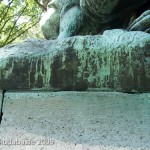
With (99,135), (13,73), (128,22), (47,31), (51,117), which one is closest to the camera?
(99,135)

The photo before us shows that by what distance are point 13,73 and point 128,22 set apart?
2.71ft

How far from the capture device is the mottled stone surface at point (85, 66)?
144 cm

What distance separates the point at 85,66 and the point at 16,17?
8.36 metres

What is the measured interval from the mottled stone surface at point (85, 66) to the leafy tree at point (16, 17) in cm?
745

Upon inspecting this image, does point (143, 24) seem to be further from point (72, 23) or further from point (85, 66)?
point (72, 23)

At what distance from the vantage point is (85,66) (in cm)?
147

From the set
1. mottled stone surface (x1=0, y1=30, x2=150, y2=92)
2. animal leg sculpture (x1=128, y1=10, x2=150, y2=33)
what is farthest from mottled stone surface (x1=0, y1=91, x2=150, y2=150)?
animal leg sculpture (x1=128, y1=10, x2=150, y2=33)

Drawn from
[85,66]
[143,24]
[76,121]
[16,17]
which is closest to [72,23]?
[143,24]

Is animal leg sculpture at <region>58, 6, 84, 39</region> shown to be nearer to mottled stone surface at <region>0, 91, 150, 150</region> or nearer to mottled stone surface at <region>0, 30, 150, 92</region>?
mottled stone surface at <region>0, 30, 150, 92</region>

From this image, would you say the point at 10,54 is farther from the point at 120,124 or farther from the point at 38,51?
the point at 120,124

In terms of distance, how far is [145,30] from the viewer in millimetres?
1638

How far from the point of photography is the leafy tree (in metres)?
9.16

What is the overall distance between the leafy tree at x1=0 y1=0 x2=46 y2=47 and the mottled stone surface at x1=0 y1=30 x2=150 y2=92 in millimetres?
7455

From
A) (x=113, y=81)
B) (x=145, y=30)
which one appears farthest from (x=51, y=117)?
(x=145, y=30)
